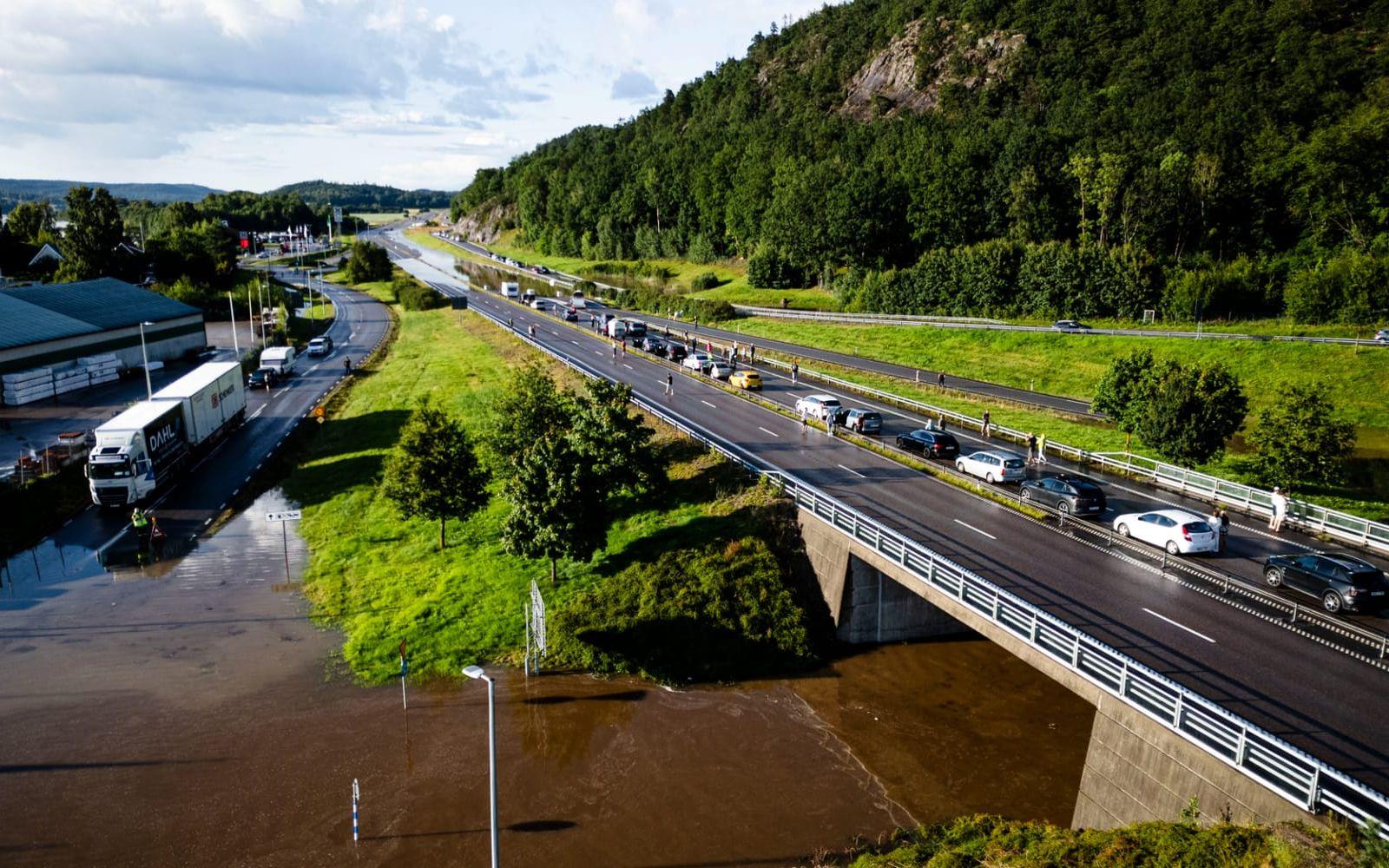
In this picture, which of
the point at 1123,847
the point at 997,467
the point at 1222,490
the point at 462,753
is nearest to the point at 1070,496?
the point at 997,467

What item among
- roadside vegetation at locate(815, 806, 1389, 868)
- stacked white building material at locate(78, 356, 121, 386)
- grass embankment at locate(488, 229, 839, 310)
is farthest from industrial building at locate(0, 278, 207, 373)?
roadside vegetation at locate(815, 806, 1389, 868)

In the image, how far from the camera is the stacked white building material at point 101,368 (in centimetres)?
6900

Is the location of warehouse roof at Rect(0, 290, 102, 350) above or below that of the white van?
above

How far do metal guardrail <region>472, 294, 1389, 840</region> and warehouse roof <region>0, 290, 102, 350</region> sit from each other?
67579 mm

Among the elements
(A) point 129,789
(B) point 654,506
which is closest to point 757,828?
(A) point 129,789

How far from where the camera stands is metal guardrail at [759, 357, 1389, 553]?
30.0m

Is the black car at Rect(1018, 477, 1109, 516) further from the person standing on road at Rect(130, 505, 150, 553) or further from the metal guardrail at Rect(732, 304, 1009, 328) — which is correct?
the metal guardrail at Rect(732, 304, 1009, 328)

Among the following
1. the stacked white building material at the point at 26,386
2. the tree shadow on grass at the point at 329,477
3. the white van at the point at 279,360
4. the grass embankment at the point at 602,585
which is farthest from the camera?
the white van at the point at 279,360

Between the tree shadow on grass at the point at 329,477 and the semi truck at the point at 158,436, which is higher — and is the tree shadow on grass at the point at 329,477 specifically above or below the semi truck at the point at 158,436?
below

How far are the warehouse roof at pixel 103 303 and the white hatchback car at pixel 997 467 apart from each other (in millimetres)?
72543

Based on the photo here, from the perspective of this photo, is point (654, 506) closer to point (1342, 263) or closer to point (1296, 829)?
point (1296, 829)

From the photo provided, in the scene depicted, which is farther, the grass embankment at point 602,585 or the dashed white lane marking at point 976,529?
the dashed white lane marking at point 976,529

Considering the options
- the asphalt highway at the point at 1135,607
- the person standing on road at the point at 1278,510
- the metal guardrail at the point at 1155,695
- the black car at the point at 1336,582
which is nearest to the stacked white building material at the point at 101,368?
the asphalt highway at the point at 1135,607

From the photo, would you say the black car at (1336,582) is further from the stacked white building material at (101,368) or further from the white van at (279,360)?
the stacked white building material at (101,368)
